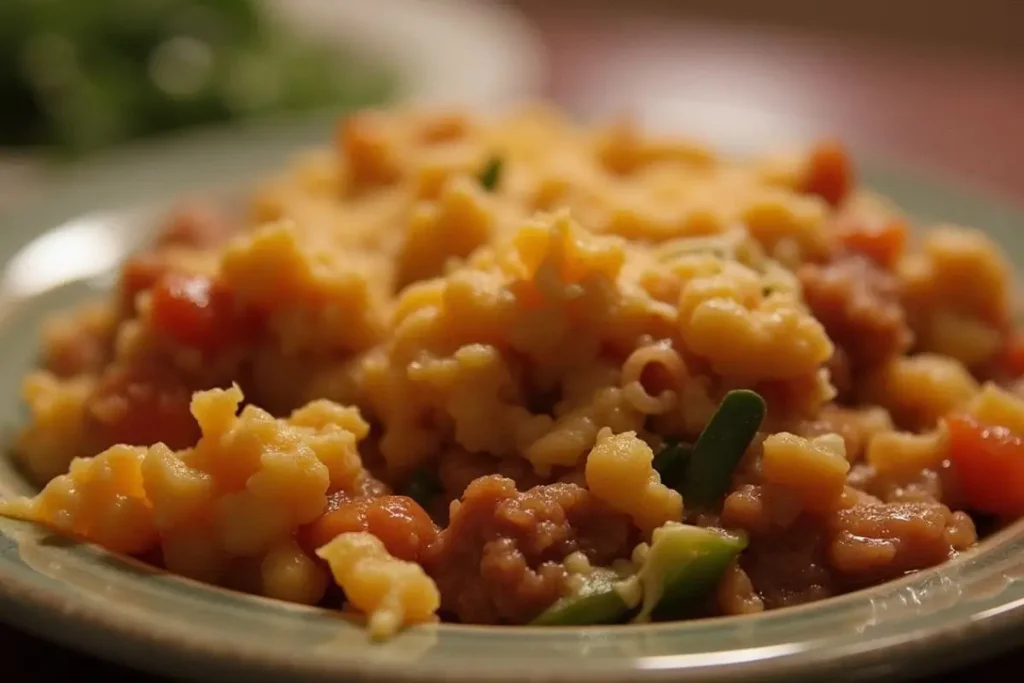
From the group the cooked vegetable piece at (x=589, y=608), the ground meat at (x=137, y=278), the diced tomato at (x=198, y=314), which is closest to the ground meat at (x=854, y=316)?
the cooked vegetable piece at (x=589, y=608)

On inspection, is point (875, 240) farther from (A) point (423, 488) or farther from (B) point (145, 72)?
(B) point (145, 72)

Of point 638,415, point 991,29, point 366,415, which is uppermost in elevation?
point 638,415

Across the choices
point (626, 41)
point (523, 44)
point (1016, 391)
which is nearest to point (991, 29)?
point (626, 41)

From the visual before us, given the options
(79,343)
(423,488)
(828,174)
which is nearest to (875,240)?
(828,174)

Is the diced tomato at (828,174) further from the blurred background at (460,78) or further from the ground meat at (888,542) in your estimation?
the ground meat at (888,542)

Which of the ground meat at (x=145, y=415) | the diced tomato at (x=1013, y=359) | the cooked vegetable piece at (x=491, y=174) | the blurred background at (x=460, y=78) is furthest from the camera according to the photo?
the blurred background at (x=460, y=78)

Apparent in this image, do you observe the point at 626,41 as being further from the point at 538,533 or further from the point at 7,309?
the point at 538,533
